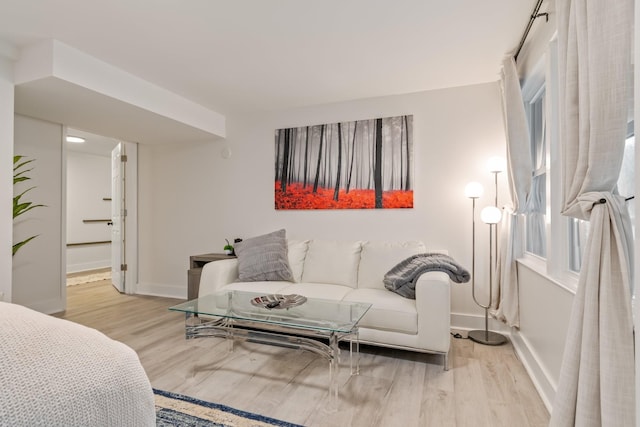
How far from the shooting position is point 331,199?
3.75 metres

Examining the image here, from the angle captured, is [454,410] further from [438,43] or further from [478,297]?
[438,43]

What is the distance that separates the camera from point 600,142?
1.19 m

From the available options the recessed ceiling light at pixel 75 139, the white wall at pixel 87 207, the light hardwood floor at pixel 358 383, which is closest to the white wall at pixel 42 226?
the light hardwood floor at pixel 358 383

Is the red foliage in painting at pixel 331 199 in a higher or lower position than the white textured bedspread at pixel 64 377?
higher

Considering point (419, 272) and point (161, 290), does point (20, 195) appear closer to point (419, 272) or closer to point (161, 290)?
point (161, 290)

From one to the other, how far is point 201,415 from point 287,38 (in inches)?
96.9

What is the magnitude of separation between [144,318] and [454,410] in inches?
122

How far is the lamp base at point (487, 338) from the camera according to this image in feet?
9.41

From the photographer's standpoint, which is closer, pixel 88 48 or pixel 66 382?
pixel 66 382

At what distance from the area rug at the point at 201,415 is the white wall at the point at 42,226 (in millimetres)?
2689

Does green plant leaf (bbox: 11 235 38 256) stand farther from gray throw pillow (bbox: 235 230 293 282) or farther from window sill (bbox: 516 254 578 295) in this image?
window sill (bbox: 516 254 578 295)

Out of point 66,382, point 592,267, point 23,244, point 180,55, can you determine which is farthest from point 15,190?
point 592,267

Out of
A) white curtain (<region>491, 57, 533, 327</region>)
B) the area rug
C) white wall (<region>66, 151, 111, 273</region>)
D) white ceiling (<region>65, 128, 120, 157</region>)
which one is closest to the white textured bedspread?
the area rug

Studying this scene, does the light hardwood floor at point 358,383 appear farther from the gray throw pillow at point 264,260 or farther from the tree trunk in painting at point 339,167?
the tree trunk in painting at point 339,167
